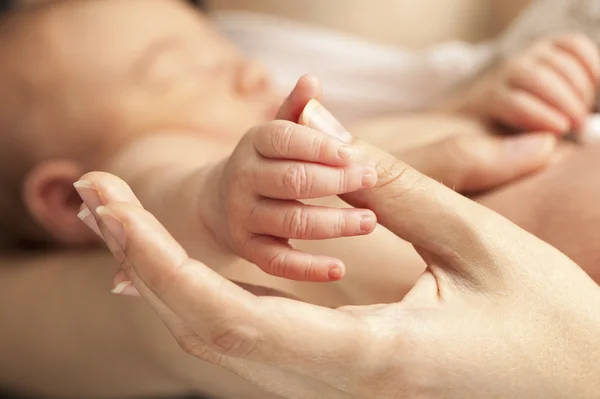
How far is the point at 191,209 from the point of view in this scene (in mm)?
498

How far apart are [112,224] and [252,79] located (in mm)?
566

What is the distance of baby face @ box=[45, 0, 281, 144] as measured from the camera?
82 centimetres

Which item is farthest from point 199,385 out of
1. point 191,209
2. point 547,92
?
point 547,92

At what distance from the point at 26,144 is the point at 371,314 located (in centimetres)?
63

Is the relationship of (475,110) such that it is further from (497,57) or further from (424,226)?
(424,226)

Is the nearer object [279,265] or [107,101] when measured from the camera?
[279,265]

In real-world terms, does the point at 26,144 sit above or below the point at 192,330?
above

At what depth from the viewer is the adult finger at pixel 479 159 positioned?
1.79 ft

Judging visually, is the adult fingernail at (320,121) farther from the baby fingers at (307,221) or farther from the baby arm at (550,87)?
the baby arm at (550,87)

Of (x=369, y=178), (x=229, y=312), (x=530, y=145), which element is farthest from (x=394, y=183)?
(x=530, y=145)

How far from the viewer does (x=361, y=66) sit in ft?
3.73

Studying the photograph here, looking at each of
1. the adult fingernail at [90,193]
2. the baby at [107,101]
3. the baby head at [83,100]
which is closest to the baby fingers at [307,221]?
the adult fingernail at [90,193]

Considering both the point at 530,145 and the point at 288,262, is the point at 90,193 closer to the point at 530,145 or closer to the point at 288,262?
the point at 288,262

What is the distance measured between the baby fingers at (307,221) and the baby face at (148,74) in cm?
41
